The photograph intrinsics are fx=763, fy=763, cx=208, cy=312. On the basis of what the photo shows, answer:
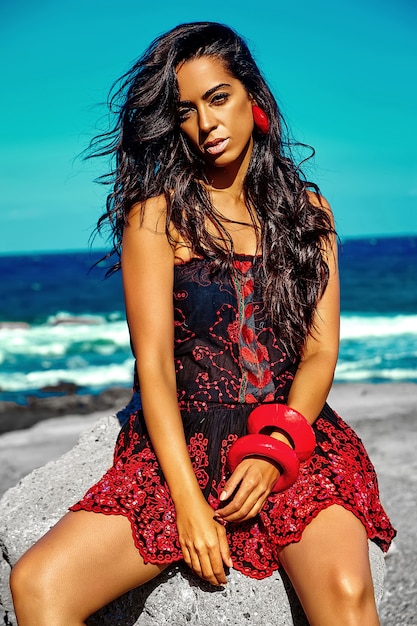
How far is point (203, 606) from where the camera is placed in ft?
8.21

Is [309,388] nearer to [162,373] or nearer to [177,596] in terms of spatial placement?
[162,373]

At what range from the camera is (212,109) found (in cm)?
282

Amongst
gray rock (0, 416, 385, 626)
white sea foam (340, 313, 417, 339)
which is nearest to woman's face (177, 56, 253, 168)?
gray rock (0, 416, 385, 626)

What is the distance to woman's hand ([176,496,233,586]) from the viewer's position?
2.31 m

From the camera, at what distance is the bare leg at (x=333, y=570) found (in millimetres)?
2117

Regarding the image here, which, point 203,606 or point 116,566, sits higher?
point 116,566

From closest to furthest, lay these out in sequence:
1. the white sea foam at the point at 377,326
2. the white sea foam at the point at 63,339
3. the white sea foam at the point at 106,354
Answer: the white sea foam at the point at 106,354 → the white sea foam at the point at 63,339 → the white sea foam at the point at 377,326

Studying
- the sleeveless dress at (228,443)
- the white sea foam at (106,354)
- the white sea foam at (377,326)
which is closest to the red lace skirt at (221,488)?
the sleeveless dress at (228,443)

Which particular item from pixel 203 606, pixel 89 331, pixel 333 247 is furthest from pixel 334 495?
pixel 89 331

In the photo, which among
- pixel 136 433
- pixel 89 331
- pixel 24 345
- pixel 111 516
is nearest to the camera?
pixel 111 516

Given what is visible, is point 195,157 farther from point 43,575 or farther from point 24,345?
point 24,345

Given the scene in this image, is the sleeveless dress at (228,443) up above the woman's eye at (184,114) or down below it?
below

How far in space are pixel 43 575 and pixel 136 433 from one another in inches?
27.3

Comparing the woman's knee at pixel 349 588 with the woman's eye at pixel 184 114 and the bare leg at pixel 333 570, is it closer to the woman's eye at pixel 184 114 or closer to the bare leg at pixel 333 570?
the bare leg at pixel 333 570
